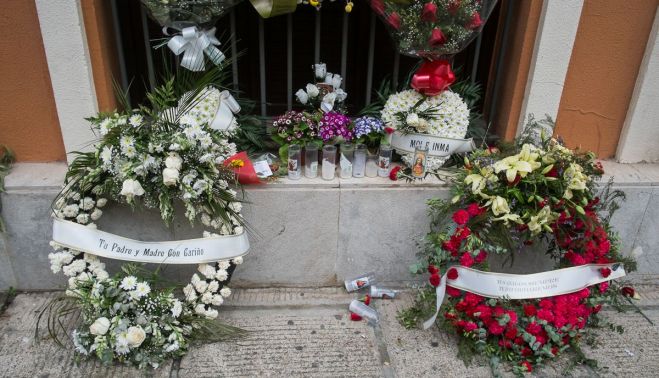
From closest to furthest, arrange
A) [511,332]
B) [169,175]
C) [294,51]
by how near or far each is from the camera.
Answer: [169,175] < [511,332] < [294,51]

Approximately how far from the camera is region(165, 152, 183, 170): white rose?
7.77 ft

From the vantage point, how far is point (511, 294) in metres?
2.59

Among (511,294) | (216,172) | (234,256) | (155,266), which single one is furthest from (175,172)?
(511,294)

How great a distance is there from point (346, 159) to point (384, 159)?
8.8 inches

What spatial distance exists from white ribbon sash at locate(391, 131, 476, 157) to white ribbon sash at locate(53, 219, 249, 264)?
3.58 ft

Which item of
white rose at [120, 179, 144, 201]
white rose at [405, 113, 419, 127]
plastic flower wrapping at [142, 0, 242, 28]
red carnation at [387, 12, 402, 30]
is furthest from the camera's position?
white rose at [405, 113, 419, 127]

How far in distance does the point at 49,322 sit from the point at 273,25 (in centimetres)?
223

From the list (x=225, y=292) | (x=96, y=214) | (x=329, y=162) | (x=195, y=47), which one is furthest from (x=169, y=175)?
(x=329, y=162)

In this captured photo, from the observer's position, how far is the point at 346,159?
2879 mm

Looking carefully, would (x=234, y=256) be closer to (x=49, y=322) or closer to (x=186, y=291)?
(x=186, y=291)

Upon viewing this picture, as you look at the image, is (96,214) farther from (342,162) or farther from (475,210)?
(475,210)

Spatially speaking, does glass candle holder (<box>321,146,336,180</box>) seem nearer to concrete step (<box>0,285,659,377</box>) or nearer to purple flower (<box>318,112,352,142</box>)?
purple flower (<box>318,112,352,142</box>)

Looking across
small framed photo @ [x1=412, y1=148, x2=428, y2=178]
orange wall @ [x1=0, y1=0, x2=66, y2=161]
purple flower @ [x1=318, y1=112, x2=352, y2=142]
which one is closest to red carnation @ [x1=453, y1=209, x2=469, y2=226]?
small framed photo @ [x1=412, y1=148, x2=428, y2=178]

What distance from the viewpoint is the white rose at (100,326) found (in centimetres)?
241
